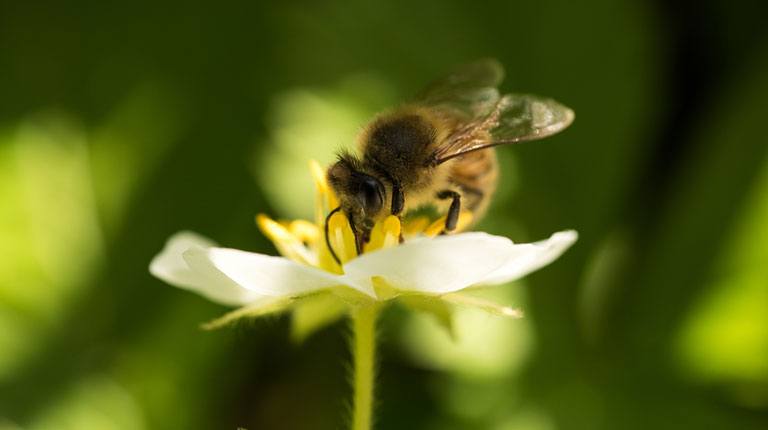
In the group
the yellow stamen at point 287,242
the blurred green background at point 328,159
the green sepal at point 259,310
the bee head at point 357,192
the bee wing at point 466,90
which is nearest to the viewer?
the green sepal at point 259,310

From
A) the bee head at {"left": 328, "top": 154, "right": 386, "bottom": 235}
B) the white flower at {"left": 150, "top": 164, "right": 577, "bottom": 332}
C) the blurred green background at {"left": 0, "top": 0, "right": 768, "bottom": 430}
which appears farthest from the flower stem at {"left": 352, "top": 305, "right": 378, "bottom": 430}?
the blurred green background at {"left": 0, "top": 0, "right": 768, "bottom": 430}

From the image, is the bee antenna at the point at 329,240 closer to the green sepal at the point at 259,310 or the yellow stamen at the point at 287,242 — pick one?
the yellow stamen at the point at 287,242

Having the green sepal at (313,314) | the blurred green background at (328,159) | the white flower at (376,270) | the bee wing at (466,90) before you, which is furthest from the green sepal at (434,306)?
the blurred green background at (328,159)

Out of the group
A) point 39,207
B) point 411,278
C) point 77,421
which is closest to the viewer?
point 411,278

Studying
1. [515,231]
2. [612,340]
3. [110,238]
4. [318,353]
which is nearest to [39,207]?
[110,238]

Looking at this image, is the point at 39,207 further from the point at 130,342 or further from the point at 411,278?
the point at 411,278

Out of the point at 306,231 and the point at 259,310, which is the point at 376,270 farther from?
the point at 306,231
